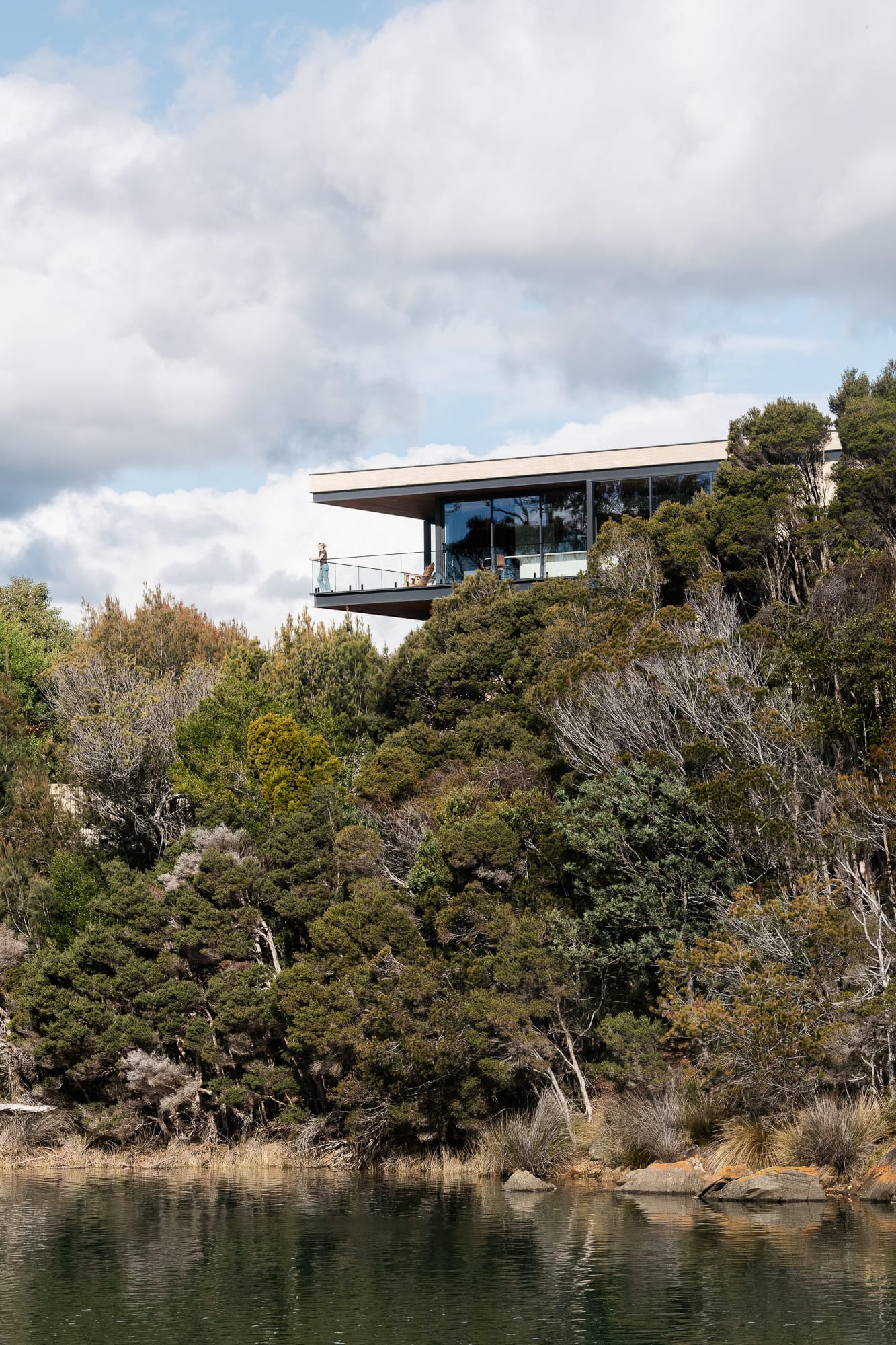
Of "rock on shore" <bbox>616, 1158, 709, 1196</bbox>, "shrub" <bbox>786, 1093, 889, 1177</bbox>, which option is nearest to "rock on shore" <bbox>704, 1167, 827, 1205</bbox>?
"shrub" <bbox>786, 1093, 889, 1177</bbox>

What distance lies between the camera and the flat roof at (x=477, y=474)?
143ft

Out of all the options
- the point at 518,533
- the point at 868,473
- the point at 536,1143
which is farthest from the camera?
the point at 518,533

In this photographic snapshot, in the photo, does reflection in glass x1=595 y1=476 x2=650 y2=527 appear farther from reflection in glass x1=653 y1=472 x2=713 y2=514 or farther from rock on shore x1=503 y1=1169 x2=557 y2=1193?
rock on shore x1=503 y1=1169 x2=557 y2=1193

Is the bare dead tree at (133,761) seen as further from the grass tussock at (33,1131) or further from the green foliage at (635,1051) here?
the green foliage at (635,1051)

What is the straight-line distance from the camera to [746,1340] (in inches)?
594

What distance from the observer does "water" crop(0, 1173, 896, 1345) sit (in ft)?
52.3

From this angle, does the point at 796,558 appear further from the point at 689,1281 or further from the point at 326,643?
the point at 689,1281

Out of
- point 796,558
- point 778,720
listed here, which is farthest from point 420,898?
point 796,558

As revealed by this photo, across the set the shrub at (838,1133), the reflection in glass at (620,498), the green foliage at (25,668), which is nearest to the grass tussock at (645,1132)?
the shrub at (838,1133)

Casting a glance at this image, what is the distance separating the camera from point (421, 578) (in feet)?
152

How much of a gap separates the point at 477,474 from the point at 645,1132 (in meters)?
23.9

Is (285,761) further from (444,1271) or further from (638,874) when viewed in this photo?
(444,1271)

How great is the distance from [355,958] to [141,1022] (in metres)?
5.80

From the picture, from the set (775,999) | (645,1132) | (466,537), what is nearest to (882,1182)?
(775,999)
